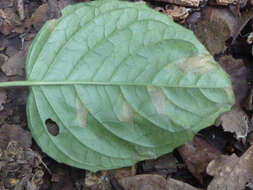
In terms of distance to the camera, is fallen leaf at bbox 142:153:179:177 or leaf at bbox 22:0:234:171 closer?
leaf at bbox 22:0:234:171

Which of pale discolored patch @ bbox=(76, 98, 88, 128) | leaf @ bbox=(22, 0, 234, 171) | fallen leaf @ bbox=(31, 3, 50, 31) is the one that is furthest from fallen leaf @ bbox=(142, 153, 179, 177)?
fallen leaf @ bbox=(31, 3, 50, 31)

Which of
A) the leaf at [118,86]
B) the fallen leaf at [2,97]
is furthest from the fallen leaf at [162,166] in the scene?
the fallen leaf at [2,97]

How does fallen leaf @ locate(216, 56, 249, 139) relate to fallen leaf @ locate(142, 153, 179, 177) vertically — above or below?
above

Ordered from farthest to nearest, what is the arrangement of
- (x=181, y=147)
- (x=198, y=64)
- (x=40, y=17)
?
(x=40, y=17), (x=181, y=147), (x=198, y=64)

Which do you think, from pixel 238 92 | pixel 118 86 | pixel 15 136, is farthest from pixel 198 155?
pixel 15 136

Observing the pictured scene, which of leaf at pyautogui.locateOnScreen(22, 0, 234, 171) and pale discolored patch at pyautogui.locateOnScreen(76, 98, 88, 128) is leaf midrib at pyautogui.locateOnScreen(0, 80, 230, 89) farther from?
pale discolored patch at pyautogui.locateOnScreen(76, 98, 88, 128)

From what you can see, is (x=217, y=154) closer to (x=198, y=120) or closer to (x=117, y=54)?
(x=198, y=120)

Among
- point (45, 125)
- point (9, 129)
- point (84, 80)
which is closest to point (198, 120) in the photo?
point (84, 80)

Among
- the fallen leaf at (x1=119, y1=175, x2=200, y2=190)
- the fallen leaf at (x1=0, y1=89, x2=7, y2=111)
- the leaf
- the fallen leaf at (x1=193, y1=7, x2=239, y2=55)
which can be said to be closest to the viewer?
the leaf

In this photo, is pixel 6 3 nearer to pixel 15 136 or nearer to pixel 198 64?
pixel 15 136
